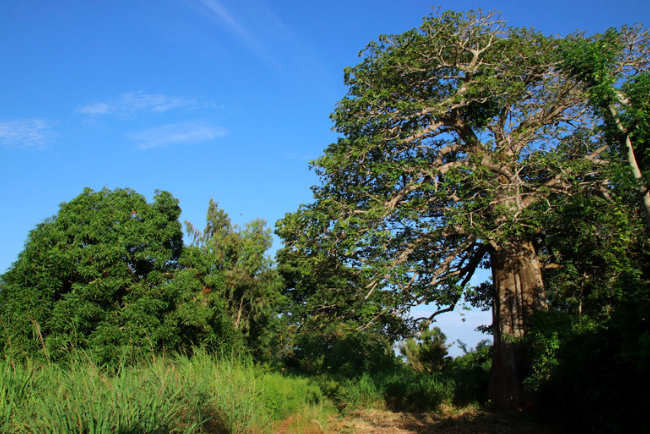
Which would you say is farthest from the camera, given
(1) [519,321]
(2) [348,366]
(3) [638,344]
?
(2) [348,366]

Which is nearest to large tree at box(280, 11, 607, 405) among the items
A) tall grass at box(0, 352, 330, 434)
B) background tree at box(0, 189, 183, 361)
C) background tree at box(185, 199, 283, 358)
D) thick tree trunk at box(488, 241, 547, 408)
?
thick tree trunk at box(488, 241, 547, 408)

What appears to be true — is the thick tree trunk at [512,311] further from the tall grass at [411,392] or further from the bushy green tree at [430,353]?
the bushy green tree at [430,353]

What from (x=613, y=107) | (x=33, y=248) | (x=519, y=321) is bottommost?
(x=519, y=321)

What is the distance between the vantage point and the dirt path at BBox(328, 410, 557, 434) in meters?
7.89

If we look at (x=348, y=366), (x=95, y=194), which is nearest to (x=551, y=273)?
(x=348, y=366)

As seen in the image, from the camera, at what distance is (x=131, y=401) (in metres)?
5.02

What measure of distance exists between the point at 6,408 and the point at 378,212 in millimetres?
6444

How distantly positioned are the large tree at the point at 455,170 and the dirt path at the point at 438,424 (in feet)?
2.82

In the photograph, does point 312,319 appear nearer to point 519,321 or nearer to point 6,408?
point 519,321

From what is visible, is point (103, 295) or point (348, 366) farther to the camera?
point (348, 366)

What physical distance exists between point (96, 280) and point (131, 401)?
27.2ft

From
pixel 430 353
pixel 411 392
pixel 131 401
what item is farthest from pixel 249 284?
pixel 131 401

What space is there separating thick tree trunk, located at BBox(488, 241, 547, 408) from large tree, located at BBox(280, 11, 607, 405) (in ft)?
0.08

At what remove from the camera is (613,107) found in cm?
677
